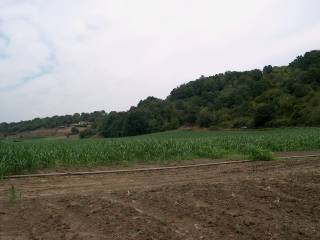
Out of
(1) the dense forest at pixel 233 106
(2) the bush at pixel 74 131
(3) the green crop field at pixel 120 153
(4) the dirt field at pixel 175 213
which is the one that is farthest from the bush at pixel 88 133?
(4) the dirt field at pixel 175 213

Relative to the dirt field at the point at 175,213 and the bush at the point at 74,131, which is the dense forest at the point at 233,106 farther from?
the dirt field at the point at 175,213

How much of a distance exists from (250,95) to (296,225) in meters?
71.9

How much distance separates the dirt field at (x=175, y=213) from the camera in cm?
600

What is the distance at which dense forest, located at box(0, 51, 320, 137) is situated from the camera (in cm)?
6488

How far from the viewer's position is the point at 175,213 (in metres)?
6.97

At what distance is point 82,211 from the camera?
722 centimetres

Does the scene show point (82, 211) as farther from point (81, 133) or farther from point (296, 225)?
point (81, 133)

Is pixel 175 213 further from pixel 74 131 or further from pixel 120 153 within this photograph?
pixel 74 131

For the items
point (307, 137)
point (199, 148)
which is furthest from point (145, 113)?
point (199, 148)

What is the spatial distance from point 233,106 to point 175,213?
7377 cm

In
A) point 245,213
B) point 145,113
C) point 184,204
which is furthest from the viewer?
point 145,113

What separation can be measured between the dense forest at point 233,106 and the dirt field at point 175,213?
5381 cm

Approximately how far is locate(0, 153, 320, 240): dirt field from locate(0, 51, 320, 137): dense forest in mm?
53808

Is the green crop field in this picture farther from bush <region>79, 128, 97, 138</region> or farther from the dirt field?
bush <region>79, 128, 97, 138</region>
